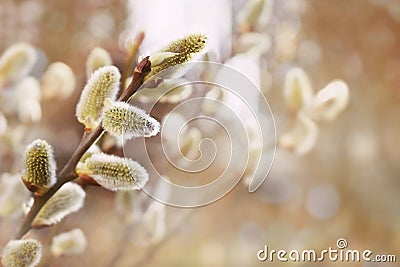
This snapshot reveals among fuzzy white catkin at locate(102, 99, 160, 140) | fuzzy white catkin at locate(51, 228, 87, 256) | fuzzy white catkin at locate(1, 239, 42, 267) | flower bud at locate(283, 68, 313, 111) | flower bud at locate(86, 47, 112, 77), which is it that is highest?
flower bud at locate(283, 68, 313, 111)

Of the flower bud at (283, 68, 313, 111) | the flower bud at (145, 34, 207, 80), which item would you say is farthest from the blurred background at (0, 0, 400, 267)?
the flower bud at (145, 34, 207, 80)

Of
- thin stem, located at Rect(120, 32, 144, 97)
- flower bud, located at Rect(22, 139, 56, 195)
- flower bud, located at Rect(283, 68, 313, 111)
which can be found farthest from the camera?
flower bud, located at Rect(283, 68, 313, 111)

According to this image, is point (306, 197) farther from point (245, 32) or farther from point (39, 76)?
point (39, 76)

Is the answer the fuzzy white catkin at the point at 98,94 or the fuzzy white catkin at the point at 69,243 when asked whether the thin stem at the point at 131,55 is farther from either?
the fuzzy white catkin at the point at 69,243

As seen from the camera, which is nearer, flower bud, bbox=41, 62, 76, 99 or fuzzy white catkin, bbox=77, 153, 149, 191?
fuzzy white catkin, bbox=77, 153, 149, 191

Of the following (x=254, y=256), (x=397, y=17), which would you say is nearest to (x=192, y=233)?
(x=254, y=256)

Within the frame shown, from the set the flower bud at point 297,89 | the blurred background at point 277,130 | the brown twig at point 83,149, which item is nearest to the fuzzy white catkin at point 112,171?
the brown twig at point 83,149

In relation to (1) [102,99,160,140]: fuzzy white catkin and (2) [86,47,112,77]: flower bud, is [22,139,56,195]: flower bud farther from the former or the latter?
(2) [86,47,112,77]: flower bud
